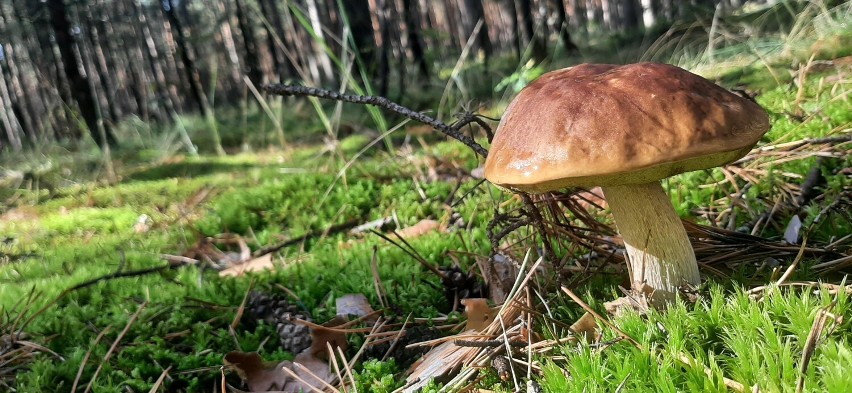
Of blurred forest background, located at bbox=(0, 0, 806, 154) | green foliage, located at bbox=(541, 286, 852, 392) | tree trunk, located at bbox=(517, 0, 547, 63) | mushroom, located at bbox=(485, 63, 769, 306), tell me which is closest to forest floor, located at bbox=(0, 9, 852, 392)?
green foliage, located at bbox=(541, 286, 852, 392)

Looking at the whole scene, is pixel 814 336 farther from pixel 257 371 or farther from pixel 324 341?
pixel 257 371

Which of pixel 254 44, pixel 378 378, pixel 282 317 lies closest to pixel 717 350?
pixel 378 378

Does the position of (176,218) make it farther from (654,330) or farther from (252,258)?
(654,330)

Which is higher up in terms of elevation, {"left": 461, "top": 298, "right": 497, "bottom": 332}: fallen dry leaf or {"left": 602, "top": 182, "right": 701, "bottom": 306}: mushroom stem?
{"left": 602, "top": 182, "right": 701, "bottom": 306}: mushroom stem

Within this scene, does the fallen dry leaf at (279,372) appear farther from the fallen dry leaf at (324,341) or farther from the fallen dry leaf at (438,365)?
the fallen dry leaf at (438,365)

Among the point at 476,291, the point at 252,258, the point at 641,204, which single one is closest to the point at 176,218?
the point at 252,258

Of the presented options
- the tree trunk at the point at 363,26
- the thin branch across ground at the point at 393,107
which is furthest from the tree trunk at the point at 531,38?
the thin branch across ground at the point at 393,107

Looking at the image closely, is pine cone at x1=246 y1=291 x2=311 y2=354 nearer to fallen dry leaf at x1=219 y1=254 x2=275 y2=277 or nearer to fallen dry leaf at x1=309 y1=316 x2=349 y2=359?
fallen dry leaf at x1=309 y1=316 x2=349 y2=359
